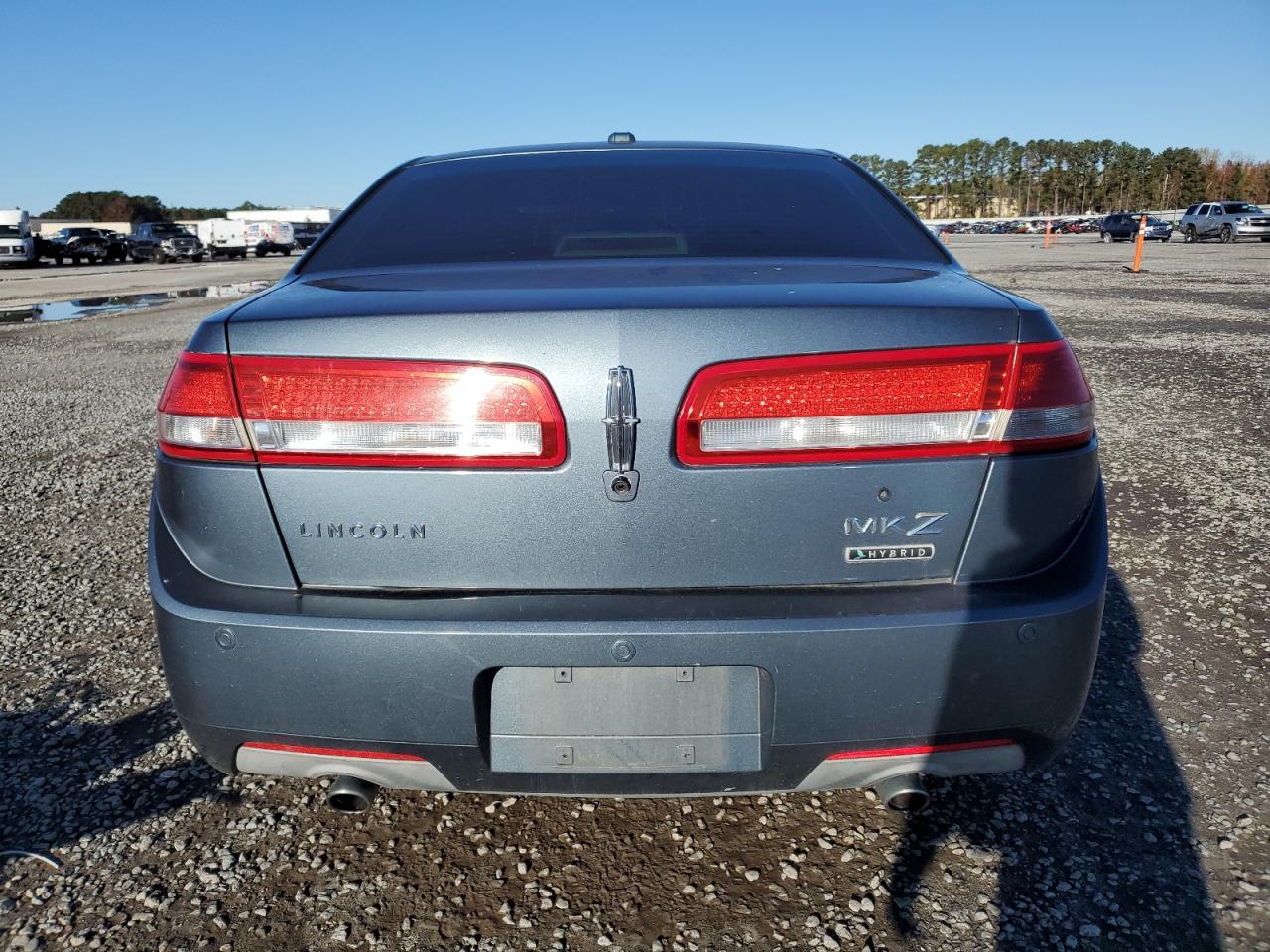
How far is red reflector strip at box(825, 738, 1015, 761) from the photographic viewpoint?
163cm

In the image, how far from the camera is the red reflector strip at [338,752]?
5.43 ft

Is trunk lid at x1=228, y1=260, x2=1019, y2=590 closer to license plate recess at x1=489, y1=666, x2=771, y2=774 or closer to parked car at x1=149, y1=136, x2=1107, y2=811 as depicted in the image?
parked car at x1=149, y1=136, x2=1107, y2=811

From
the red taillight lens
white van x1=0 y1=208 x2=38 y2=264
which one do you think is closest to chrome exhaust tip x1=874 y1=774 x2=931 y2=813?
the red taillight lens

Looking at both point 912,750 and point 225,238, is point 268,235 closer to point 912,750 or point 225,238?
point 225,238

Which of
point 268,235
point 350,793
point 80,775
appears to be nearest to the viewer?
point 350,793

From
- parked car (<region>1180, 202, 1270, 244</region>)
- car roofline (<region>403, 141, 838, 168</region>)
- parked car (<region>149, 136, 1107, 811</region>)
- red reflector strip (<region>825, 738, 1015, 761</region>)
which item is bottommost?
red reflector strip (<region>825, 738, 1015, 761</region>)

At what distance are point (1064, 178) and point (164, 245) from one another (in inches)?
4990

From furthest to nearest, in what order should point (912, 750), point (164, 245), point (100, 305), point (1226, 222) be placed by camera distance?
point (164, 245)
point (1226, 222)
point (100, 305)
point (912, 750)

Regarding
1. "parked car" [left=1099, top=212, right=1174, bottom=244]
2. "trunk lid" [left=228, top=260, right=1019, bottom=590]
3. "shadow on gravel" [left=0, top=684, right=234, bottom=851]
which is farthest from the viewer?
"parked car" [left=1099, top=212, right=1174, bottom=244]

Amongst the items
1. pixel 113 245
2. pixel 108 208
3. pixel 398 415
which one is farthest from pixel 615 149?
pixel 108 208

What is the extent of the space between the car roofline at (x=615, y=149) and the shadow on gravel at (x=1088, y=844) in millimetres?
1891

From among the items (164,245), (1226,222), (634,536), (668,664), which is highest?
(164,245)

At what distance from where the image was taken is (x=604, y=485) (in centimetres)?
155

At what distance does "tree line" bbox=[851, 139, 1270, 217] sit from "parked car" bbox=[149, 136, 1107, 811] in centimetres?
10484
